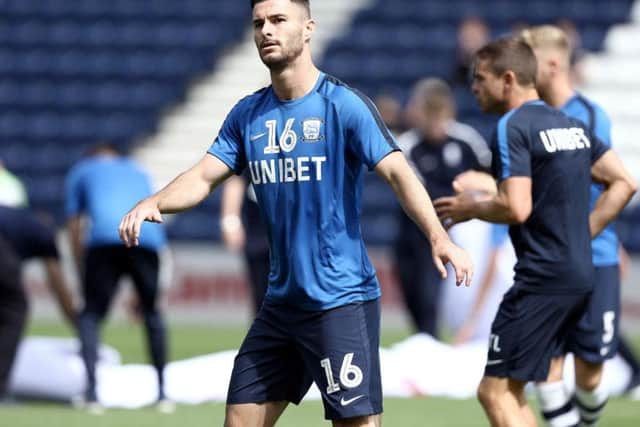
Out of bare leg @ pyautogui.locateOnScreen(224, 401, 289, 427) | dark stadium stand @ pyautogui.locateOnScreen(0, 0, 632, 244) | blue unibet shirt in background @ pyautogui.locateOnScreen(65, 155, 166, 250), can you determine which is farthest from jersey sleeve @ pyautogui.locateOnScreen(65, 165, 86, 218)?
dark stadium stand @ pyautogui.locateOnScreen(0, 0, 632, 244)

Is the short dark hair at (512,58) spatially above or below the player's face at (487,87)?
above

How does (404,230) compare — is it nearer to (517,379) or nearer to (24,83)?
(517,379)

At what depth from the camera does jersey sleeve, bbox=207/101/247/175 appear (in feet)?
18.2

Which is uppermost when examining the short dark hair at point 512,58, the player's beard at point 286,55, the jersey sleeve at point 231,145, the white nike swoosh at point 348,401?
the player's beard at point 286,55

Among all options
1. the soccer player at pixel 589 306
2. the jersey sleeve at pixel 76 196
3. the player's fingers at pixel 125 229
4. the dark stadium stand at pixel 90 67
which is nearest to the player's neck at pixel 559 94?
the soccer player at pixel 589 306

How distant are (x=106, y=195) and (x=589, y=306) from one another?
436 centimetres

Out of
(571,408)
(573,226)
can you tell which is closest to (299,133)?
(573,226)

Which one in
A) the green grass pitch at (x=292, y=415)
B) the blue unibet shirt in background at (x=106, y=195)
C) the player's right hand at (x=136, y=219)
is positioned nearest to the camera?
the player's right hand at (x=136, y=219)

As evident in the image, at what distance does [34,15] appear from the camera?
819 inches

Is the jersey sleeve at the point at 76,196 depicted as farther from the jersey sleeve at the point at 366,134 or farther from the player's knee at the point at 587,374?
the jersey sleeve at the point at 366,134

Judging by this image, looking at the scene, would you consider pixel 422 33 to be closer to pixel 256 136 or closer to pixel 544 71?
pixel 544 71

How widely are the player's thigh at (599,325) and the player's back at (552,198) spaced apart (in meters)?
Result: 0.55

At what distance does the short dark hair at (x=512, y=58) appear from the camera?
634cm

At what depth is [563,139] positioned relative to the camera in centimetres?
629
